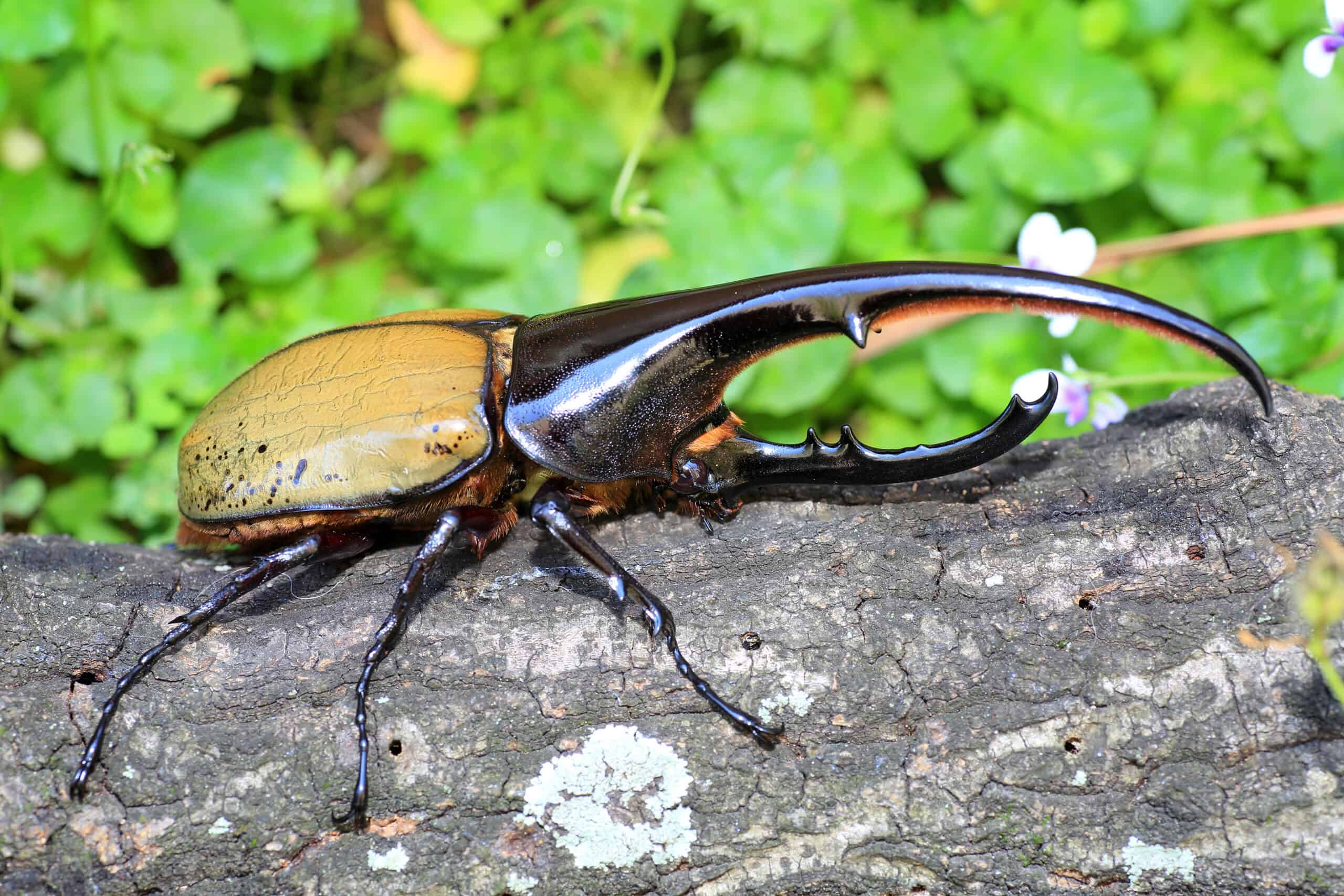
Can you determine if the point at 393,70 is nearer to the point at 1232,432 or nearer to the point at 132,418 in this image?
the point at 132,418

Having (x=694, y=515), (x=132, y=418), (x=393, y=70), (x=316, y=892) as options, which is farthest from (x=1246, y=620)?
(x=393, y=70)

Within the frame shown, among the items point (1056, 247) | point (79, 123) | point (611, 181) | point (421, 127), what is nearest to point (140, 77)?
point (79, 123)

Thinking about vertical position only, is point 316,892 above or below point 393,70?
below

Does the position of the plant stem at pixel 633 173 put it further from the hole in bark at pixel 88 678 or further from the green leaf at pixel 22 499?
the green leaf at pixel 22 499

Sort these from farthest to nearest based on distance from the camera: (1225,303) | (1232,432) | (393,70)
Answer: (393,70), (1225,303), (1232,432)

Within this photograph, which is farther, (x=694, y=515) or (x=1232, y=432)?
(x=694, y=515)

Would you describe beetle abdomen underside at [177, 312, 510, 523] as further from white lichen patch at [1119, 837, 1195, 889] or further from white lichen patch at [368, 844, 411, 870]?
white lichen patch at [1119, 837, 1195, 889]

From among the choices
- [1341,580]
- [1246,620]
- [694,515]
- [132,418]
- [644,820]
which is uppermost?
[1341,580]
